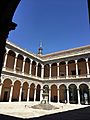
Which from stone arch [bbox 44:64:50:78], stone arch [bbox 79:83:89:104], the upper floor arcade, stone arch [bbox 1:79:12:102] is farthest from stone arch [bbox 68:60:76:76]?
stone arch [bbox 1:79:12:102]

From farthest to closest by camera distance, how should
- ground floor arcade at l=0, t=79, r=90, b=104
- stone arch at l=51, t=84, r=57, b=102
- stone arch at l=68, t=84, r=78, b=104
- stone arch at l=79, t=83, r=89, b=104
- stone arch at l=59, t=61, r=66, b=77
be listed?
stone arch at l=51, t=84, r=57, b=102, stone arch at l=59, t=61, r=66, b=77, stone arch at l=68, t=84, r=78, b=104, stone arch at l=79, t=83, r=89, b=104, ground floor arcade at l=0, t=79, r=90, b=104

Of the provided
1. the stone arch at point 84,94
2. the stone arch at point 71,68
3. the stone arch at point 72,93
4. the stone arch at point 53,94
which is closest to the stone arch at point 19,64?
the stone arch at point 53,94

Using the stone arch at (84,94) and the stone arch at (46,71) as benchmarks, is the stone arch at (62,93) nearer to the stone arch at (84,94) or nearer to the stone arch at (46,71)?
the stone arch at (84,94)

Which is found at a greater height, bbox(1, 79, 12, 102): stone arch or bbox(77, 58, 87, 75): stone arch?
bbox(77, 58, 87, 75): stone arch

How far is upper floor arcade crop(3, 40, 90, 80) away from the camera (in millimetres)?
22891

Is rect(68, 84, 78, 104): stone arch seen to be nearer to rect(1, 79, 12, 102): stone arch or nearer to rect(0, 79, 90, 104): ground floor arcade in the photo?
rect(0, 79, 90, 104): ground floor arcade

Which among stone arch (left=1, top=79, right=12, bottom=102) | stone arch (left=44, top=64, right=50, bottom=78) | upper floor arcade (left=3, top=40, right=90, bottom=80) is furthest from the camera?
stone arch (left=44, top=64, right=50, bottom=78)

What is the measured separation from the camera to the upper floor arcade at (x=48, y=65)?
2289 centimetres

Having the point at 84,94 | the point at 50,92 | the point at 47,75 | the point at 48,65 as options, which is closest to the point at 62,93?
Result: the point at 50,92

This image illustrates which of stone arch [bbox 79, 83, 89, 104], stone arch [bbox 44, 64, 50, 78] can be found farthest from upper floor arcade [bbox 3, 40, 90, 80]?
stone arch [bbox 79, 83, 89, 104]

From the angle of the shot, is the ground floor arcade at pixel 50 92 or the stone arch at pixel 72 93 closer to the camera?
the ground floor arcade at pixel 50 92

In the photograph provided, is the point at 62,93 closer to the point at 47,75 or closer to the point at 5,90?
the point at 47,75

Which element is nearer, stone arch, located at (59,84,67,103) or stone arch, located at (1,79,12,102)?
stone arch, located at (1,79,12,102)

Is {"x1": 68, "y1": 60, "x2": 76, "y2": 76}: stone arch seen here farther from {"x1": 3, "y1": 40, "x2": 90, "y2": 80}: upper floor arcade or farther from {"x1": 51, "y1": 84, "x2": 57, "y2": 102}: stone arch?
{"x1": 51, "y1": 84, "x2": 57, "y2": 102}: stone arch
